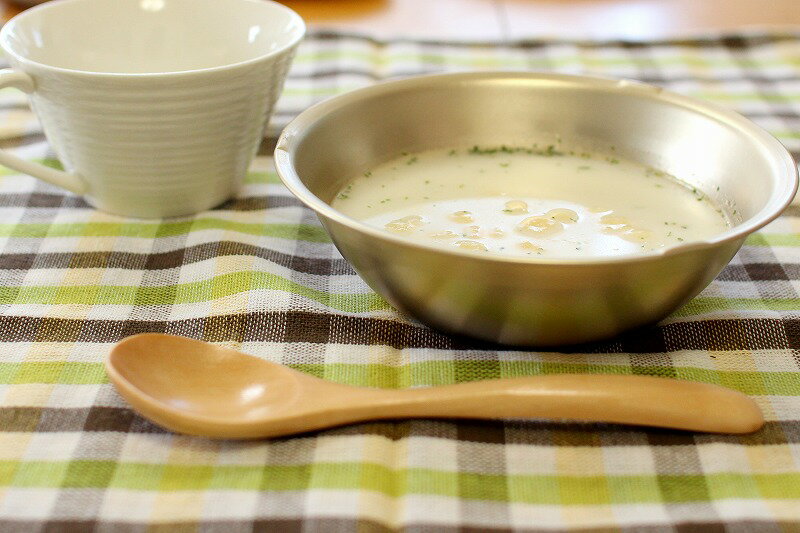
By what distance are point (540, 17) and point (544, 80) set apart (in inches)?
29.6

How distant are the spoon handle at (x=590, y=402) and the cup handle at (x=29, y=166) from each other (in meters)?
0.48

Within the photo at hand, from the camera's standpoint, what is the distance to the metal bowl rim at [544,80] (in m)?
0.61

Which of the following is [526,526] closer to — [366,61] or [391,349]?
[391,349]

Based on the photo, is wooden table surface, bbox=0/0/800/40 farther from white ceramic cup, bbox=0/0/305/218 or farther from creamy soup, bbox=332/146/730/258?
creamy soup, bbox=332/146/730/258

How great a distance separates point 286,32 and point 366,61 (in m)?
0.37

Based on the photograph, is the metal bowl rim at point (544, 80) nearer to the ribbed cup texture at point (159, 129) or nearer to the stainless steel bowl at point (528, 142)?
the stainless steel bowl at point (528, 142)

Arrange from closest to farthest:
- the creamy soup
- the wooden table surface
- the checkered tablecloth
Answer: the checkered tablecloth < the creamy soup < the wooden table surface

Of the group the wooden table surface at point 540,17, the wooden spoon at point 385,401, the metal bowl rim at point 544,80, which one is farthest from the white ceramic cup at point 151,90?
the wooden table surface at point 540,17

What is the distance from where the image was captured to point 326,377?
0.70 meters

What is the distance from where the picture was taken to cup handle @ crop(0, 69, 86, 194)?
84cm

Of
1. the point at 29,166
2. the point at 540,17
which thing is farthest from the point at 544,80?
the point at 540,17

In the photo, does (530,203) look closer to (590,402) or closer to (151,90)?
(590,402)

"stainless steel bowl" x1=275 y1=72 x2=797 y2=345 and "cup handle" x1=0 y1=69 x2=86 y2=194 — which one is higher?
"stainless steel bowl" x1=275 y1=72 x2=797 y2=345

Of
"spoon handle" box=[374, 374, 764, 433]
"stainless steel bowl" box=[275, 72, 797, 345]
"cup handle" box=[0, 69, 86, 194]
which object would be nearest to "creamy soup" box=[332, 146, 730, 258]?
"stainless steel bowl" box=[275, 72, 797, 345]
